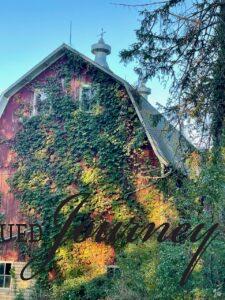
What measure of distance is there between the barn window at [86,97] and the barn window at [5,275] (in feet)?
19.0

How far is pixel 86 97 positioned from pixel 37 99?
182cm

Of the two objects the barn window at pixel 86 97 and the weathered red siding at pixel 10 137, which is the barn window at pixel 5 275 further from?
the barn window at pixel 86 97

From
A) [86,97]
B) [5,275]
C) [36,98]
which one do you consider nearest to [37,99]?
[36,98]

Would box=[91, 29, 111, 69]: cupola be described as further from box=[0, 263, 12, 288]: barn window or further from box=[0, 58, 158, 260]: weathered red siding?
box=[0, 263, 12, 288]: barn window

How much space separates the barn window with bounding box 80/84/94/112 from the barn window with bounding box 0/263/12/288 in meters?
5.80

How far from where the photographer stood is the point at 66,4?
485 inches

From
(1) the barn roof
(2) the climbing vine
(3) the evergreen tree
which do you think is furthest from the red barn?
(3) the evergreen tree

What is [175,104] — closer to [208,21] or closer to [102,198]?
[208,21]

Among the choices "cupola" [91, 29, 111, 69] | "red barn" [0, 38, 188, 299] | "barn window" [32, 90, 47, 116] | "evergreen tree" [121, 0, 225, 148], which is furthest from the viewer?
"cupola" [91, 29, 111, 69]

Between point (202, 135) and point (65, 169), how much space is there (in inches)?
232

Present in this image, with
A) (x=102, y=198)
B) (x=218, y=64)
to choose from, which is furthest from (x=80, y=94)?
(x=218, y=64)

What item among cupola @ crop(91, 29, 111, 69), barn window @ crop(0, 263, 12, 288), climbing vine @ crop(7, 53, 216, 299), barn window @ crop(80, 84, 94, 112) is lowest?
barn window @ crop(0, 263, 12, 288)

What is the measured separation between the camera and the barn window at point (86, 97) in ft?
51.8

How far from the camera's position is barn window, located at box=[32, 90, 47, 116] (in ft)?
53.8
